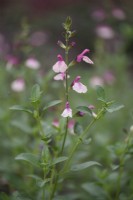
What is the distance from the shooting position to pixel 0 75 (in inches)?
92.2

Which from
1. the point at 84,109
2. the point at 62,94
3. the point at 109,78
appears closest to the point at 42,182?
the point at 84,109

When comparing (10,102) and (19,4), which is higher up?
(10,102)

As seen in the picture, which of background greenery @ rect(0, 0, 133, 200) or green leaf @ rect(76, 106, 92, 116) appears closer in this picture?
green leaf @ rect(76, 106, 92, 116)

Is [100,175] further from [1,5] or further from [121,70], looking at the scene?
[1,5]

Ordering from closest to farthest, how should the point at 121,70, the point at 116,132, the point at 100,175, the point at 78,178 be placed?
the point at 100,175 → the point at 78,178 → the point at 116,132 → the point at 121,70

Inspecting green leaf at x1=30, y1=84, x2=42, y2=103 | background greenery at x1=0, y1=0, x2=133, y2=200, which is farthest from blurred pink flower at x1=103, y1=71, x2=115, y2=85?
green leaf at x1=30, y1=84, x2=42, y2=103

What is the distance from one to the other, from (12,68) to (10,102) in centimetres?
23

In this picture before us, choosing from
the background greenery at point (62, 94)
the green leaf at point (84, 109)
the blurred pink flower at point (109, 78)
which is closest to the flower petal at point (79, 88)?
the green leaf at point (84, 109)

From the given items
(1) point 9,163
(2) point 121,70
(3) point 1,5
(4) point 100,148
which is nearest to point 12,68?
(1) point 9,163

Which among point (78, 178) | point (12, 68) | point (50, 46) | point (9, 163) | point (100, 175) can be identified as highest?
point (12, 68)

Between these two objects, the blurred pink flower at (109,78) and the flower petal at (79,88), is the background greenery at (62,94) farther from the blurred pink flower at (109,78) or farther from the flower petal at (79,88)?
the flower petal at (79,88)

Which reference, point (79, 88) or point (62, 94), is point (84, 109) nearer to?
point (79, 88)

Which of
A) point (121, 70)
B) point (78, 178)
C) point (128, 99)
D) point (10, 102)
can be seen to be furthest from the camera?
point (121, 70)

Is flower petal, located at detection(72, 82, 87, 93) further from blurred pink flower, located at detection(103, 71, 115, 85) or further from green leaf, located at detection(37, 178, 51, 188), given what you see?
blurred pink flower, located at detection(103, 71, 115, 85)
